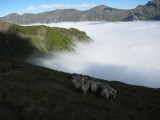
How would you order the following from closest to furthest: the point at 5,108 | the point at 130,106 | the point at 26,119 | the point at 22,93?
the point at 26,119, the point at 5,108, the point at 22,93, the point at 130,106

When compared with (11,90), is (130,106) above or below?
below

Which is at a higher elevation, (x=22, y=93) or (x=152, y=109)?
(x=22, y=93)

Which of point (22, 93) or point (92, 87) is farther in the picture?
point (92, 87)

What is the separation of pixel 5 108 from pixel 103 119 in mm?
18346

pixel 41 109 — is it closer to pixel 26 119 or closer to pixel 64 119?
pixel 26 119

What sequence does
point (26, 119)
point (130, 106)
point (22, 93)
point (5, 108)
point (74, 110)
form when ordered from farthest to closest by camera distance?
point (130, 106), point (22, 93), point (74, 110), point (5, 108), point (26, 119)

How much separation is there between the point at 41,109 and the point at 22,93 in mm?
8226

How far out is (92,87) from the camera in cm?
4059

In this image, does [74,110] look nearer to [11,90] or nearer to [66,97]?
[66,97]

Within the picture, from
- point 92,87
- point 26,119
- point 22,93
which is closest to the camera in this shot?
point 26,119

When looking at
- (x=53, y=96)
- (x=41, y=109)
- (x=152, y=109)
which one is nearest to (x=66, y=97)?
(x=53, y=96)

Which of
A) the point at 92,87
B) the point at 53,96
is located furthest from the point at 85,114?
the point at 92,87

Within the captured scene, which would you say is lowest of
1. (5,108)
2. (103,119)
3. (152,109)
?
(152,109)

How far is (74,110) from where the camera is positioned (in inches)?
1070
